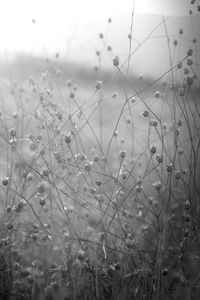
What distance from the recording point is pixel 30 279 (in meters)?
1.40

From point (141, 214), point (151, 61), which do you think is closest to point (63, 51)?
point (151, 61)

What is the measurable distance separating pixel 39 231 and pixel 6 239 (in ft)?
0.48

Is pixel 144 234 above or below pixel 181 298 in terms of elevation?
above

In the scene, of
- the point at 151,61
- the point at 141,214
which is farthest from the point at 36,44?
the point at 141,214

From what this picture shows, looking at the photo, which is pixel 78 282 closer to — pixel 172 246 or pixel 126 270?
pixel 126 270

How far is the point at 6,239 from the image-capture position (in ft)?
4.69

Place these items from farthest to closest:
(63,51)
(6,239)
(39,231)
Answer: (63,51) → (39,231) → (6,239)

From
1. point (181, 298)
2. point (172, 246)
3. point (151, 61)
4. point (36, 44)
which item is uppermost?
point (151, 61)

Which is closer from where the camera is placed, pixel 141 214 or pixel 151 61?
pixel 141 214

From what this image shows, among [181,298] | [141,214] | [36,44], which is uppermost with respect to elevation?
[36,44]

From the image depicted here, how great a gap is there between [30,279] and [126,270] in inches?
12.1

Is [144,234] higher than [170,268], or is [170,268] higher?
[144,234]

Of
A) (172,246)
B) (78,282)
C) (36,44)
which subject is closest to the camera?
(78,282)

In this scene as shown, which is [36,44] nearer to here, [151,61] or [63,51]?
[63,51]
